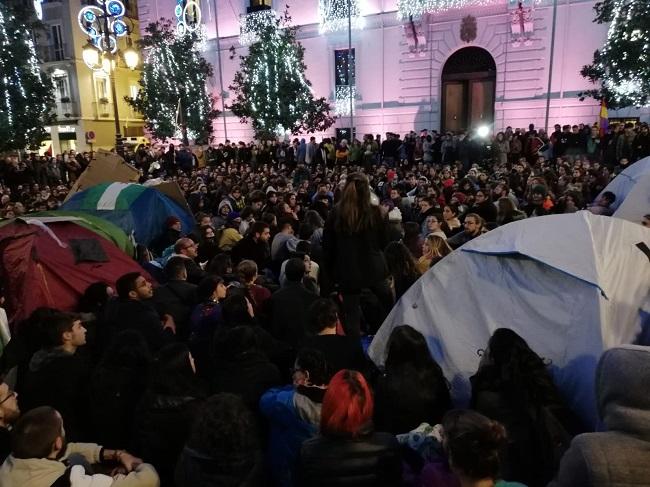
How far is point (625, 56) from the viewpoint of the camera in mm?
16891

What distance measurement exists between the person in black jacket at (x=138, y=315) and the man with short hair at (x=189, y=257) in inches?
48.8

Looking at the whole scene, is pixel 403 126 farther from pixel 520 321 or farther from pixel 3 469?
pixel 3 469

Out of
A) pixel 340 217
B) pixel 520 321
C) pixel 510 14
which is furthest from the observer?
pixel 510 14

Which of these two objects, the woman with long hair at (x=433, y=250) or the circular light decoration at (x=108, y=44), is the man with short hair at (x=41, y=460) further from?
the circular light decoration at (x=108, y=44)

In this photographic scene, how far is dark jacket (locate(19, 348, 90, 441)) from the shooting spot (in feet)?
13.0

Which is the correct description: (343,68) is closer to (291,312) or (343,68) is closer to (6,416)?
(291,312)

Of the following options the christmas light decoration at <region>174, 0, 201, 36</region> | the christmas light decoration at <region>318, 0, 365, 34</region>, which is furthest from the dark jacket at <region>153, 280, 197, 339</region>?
the christmas light decoration at <region>174, 0, 201, 36</region>

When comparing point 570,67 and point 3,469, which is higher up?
point 570,67

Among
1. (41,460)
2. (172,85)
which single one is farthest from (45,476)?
(172,85)

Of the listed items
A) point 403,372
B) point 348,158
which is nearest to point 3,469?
point 403,372

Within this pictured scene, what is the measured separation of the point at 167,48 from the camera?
92.6 ft

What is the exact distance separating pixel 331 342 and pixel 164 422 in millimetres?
1305

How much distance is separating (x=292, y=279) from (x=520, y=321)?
2133 millimetres

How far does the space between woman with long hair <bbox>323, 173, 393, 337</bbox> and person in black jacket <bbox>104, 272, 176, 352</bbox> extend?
5.37 feet
